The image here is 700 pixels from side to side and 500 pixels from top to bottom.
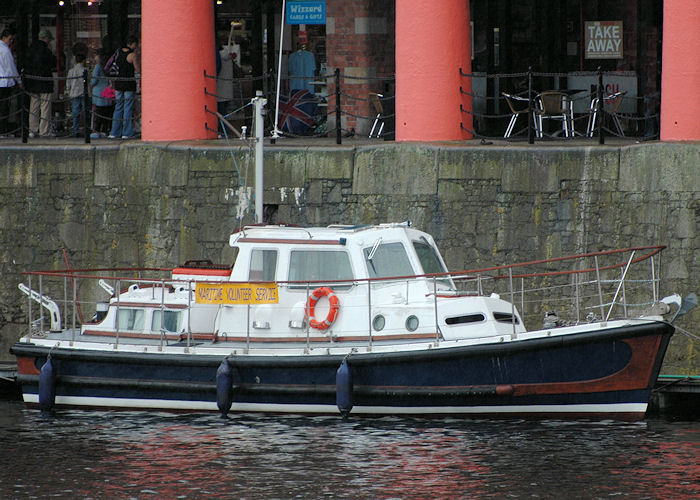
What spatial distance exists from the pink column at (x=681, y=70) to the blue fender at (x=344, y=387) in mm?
5106

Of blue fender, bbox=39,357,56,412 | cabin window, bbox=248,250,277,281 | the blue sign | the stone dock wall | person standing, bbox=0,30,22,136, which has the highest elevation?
the blue sign

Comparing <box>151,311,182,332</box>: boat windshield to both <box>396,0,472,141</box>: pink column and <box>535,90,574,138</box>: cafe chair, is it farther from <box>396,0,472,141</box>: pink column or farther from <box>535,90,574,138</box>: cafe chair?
<box>535,90,574,138</box>: cafe chair

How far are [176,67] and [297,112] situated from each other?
8.55 feet

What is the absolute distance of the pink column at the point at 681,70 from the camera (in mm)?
17391

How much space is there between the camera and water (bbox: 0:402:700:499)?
13.2 meters

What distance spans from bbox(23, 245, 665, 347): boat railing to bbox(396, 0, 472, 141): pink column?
236cm

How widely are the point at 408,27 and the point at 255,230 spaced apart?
4.11 m

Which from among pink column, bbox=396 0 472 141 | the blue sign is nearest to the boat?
pink column, bbox=396 0 472 141

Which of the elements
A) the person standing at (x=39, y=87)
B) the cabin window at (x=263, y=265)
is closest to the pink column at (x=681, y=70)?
the cabin window at (x=263, y=265)

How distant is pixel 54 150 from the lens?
19.7 meters

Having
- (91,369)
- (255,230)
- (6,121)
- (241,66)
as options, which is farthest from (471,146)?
(6,121)

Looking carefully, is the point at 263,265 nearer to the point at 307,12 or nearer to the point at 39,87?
the point at 39,87

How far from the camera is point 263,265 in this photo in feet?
53.5

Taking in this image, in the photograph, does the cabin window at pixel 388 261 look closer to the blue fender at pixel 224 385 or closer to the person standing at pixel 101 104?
the blue fender at pixel 224 385
